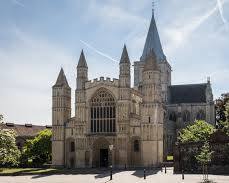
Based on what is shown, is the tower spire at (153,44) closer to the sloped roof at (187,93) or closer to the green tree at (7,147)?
the sloped roof at (187,93)

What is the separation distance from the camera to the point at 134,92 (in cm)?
6900

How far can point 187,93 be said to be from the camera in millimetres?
96500

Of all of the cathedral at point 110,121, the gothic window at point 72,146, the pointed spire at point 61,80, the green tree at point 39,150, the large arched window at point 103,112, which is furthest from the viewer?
the pointed spire at point 61,80

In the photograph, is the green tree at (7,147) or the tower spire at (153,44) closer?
the green tree at (7,147)

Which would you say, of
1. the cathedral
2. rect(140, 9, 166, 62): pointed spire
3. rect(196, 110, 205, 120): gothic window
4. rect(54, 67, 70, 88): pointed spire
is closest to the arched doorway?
the cathedral

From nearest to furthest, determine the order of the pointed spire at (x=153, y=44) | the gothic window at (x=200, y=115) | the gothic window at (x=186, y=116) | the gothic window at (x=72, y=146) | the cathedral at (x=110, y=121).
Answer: the cathedral at (x=110, y=121), the gothic window at (x=72, y=146), the gothic window at (x=200, y=115), the gothic window at (x=186, y=116), the pointed spire at (x=153, y=44)

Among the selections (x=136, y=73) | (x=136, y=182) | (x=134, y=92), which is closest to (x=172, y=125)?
(x=136, y=73)

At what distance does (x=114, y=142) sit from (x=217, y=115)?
38010mm

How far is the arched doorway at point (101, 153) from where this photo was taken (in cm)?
6569

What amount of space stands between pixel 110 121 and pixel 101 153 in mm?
5387

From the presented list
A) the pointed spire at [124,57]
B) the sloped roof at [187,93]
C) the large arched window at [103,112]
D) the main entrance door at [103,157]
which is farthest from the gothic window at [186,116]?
the pointed spire at [124,57]

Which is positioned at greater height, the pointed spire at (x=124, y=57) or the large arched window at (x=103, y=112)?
the pointed spire at (x=124, y=57)

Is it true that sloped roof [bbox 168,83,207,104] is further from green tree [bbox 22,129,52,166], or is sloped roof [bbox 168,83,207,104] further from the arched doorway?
green tree [bbox 22,129,52,166]

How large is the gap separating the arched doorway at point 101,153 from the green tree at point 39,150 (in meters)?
9.41
